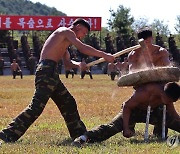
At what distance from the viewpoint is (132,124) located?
8.01 metres

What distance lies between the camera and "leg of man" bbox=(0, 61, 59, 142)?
7.65 meters

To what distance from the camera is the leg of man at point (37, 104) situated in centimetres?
765

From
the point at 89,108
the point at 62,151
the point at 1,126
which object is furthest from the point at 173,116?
the point at 89,108

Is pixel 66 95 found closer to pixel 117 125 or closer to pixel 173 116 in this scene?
pixel 117 125

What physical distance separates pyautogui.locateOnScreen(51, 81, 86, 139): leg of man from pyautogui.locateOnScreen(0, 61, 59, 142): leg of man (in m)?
0.27

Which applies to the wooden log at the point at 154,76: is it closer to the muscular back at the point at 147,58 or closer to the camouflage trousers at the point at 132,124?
the muscular back at the point at 147,58

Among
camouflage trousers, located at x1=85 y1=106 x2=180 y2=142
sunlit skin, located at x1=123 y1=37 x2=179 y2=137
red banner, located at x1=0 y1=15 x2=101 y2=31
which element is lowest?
camouflage trousers, located at x1=85 y1=106 x2=180 y2=142

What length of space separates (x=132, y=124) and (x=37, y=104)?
136cm

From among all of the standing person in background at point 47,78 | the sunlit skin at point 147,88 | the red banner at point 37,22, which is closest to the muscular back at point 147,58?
the sunlit skin at point 147,88

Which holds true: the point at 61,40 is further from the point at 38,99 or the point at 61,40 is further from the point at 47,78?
the point at 38,99

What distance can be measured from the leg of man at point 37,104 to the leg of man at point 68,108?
0.27 metres

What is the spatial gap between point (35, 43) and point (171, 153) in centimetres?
5121

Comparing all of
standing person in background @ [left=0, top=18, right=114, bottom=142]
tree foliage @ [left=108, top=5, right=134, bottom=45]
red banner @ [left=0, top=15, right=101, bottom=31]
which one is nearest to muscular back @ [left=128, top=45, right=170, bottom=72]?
standing person in background @ [left=0, top=18, right=114, bottom=142]

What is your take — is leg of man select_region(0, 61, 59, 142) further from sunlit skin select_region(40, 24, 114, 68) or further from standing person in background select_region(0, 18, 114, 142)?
sunlit skin select_region(40, 24, 114, 68)
